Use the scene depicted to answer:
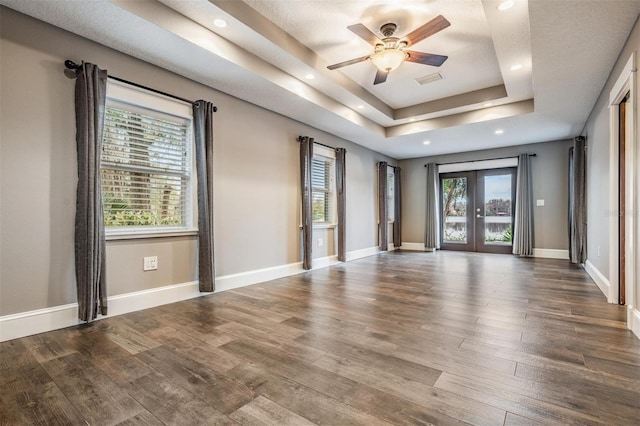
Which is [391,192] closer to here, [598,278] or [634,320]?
[598,278]

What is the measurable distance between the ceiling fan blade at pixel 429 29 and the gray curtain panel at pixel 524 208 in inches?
211

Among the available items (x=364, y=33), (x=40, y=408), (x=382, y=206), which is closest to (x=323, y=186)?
(x=382, y=206)

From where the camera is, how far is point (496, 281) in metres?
4.31

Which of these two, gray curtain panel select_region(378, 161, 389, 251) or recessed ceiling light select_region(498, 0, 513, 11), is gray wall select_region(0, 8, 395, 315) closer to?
recessed ceiling light select_region(498, 0, 513, 11)

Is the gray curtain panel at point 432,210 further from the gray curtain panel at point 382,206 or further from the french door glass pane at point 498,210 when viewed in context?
the gray curtain panel at point 382,206

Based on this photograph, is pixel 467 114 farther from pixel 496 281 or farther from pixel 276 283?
pixel 276 283

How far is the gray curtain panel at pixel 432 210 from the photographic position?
8039mm

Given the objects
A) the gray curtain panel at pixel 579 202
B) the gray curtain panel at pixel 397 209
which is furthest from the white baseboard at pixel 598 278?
the gray curtain panel at pixel 397 209

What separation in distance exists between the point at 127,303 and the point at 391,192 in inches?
265

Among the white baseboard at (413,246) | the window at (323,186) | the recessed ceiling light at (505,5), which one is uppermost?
the recessed ceiling light at (505,5)

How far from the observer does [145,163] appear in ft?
10.8

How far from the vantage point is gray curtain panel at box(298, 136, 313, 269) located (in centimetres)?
507

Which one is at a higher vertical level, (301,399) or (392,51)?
(392,51)

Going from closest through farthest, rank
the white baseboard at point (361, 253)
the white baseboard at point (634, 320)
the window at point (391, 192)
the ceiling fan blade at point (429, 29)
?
the white baseboard at point (634, 320) → the ceiling fan blade at point (429, 29) → the white baseboard at point (361, 253) → the window at point (391, 192)
